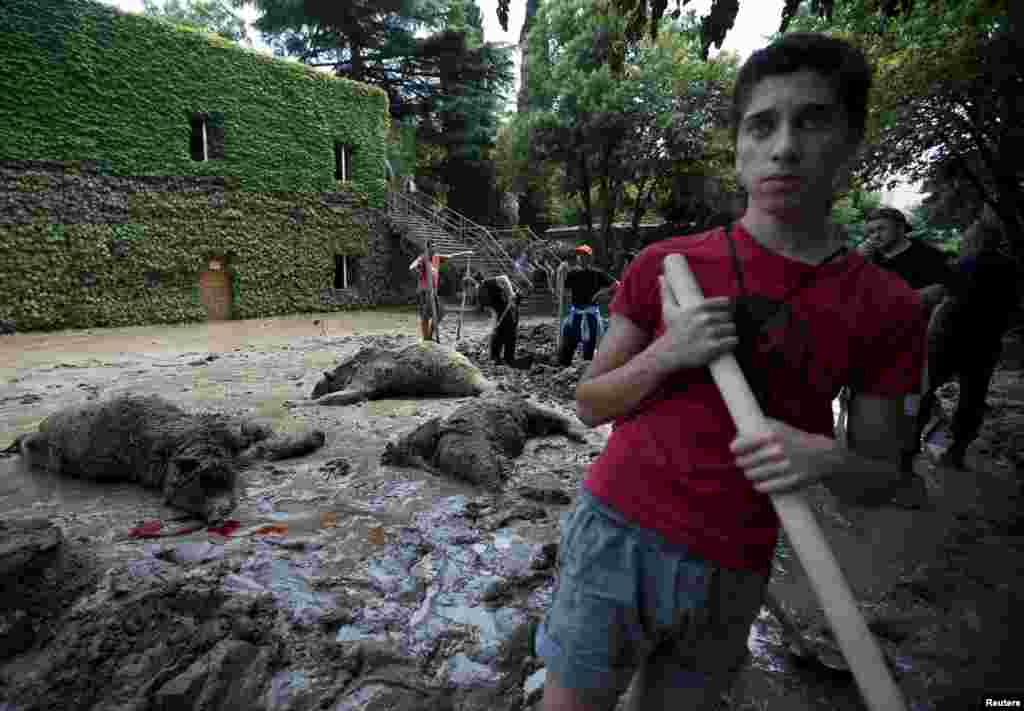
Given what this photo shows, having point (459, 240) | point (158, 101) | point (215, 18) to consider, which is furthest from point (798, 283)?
point (215, 18)

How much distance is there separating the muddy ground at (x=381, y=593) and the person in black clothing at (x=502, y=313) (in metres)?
4.00

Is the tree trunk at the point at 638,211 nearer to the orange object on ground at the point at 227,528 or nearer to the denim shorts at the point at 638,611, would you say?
the orange object on ground at the point at 227,528

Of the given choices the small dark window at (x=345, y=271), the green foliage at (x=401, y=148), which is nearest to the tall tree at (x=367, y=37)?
the green foliage at (x=401, y=148)

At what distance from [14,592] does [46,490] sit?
2040mm

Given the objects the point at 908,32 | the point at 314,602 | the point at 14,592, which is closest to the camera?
the point at 14,592

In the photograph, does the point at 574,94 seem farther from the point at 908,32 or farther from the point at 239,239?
the point at 239,239

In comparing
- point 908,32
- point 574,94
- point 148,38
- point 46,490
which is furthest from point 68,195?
point 908,32

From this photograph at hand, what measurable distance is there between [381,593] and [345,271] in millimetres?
17882

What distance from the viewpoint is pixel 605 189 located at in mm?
18766

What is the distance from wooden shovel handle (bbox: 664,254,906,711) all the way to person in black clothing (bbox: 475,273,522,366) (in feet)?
24.6

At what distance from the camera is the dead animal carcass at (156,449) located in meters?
3.36

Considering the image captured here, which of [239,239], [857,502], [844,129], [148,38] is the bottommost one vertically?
[857,502]

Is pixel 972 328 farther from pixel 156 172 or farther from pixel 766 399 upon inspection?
pixel 156 172

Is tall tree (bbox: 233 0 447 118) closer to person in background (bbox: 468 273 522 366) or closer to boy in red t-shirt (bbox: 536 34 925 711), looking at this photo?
person in background (bbox: 468 273 522 366)
